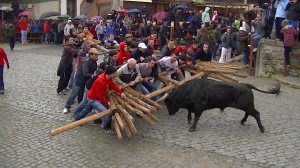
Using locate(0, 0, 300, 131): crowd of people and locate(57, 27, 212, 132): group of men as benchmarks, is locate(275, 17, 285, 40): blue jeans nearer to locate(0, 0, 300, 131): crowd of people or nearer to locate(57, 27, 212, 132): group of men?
locate(0, 0, 300, 131): crowd of people

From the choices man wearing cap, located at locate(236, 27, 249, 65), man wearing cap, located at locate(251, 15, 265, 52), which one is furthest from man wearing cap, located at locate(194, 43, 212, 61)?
man wearing cap, located at locate(236, 27, 249, 65)

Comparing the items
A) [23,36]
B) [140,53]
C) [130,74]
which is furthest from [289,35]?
[23,36]

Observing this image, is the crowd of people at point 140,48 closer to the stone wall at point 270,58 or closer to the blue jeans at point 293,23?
the blue jeans at point 293,23

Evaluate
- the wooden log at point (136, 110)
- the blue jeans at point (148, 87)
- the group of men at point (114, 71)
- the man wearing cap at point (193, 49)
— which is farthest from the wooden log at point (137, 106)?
the man wearing cap at point (193, 49)

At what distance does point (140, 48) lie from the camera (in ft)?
35.7

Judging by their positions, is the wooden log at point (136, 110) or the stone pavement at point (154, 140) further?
the wooden log at point (136, 110)

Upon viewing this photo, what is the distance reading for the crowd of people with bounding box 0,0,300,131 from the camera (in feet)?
30.5

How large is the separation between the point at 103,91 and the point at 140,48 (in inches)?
115

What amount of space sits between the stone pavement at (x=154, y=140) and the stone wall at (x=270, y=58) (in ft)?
12.7

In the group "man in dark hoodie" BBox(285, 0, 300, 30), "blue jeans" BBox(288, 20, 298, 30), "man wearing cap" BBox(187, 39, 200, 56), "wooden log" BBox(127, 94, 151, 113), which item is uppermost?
"man in dark hoodie" BBox(285, 0, 300, 30)

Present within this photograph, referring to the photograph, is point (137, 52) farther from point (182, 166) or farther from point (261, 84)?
point (261, 84)

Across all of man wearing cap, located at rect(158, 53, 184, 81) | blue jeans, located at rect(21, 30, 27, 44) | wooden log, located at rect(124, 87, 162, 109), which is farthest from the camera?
blue jeans, located at rect(21, 30, 27, 44)

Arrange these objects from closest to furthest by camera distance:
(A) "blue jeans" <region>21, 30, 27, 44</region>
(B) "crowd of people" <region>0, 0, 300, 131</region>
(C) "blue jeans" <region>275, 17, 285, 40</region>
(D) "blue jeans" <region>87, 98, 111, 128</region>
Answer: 1. (D) "blue jeans" <region>87, 98, 111, 128</region>
2. (B) "crowd of people" <region>0, 0, 300, 131</region>
3. (C) "blue jeans" <region>275, 17, 285, 40</region>
4. (A) "blue jeans" <region>21, 30, 27, 44</region>

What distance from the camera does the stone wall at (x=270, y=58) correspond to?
15203mm
